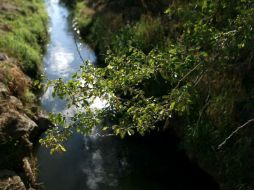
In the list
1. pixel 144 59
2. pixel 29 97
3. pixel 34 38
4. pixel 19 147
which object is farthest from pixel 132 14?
pixel 144 59

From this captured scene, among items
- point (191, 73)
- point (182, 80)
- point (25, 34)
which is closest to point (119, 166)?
point (191, 73)

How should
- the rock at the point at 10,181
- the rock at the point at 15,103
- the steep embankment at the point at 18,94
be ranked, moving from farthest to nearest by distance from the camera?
the rock at the point at 15,103 < the steep embankment at the point at 18,94 < the rock at the point at 10,181

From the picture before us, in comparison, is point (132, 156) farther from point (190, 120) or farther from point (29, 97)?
point (29, 97)

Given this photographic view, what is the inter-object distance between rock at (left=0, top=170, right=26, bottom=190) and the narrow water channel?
157cm

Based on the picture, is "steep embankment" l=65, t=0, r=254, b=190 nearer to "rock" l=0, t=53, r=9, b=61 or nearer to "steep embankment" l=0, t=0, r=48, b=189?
"steep embankment" l=0, t=0, r=48, b=189

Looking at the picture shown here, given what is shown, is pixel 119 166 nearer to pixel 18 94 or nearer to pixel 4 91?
pixel 4 91

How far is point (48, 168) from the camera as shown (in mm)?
13312

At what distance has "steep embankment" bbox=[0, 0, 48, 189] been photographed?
37.9ft

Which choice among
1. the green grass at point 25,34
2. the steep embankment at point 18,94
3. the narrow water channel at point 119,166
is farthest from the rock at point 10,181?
the green grass at point 25,34

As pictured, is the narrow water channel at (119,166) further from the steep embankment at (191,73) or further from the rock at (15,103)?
the rock at (15,103)

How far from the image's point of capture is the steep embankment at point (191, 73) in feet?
21.3

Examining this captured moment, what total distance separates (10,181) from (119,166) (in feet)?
12.7

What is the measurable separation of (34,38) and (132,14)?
5255mm

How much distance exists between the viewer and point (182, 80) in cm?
720
